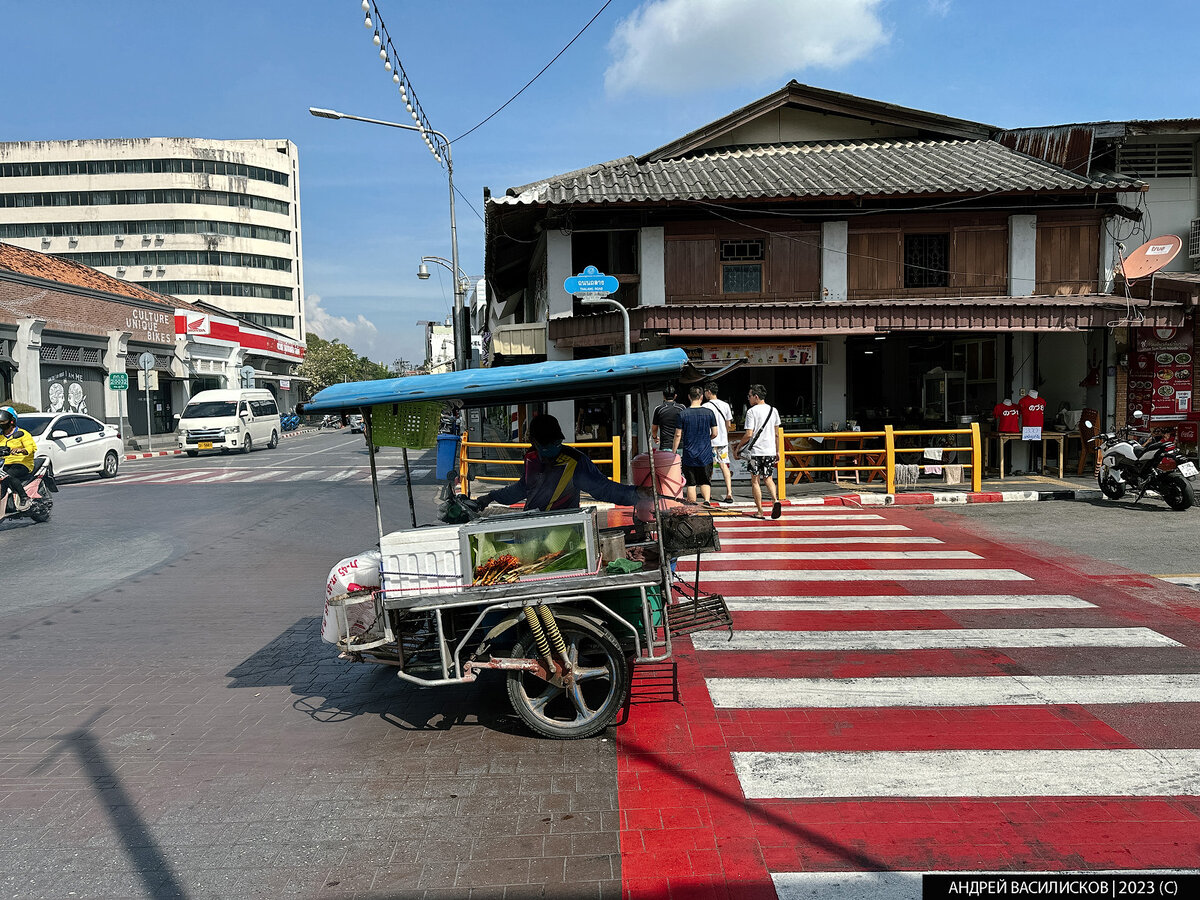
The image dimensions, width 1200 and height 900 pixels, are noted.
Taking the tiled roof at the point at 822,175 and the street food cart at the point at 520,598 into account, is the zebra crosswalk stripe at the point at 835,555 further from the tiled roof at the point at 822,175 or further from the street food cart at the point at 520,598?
the tiled roof at the point at 822,175

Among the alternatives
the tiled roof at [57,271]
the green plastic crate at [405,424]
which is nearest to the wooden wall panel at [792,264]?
the green plastic crate at [405,424]

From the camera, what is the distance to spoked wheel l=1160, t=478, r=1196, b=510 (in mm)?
12062

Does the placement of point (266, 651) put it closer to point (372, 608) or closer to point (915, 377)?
point (372, 608)

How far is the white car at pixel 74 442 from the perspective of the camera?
18797mm

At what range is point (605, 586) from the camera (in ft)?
15.5

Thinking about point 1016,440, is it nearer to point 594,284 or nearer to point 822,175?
point 822,175

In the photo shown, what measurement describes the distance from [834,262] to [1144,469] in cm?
699

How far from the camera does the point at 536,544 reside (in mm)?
4965

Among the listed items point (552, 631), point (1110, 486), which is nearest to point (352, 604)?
point (552, 631)

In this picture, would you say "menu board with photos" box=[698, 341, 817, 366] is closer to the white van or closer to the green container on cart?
the green container on cart

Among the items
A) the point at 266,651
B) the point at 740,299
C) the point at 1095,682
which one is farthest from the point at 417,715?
the point at 740,299

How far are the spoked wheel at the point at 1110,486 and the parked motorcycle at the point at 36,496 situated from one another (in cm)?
1702

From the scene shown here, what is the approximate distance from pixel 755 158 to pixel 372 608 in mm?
16458

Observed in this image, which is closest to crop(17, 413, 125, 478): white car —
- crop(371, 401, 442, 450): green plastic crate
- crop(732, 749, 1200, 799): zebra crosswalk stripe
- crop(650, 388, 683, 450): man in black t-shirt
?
crop(650, 388, 683, 450): man in black t-shirt
